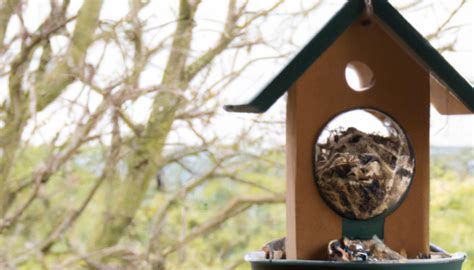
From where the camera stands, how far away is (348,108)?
1146 mm

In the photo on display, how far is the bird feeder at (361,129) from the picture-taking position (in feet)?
3.62

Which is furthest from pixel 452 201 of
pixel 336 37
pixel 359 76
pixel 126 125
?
pixel 336 37

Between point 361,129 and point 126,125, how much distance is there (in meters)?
1.41

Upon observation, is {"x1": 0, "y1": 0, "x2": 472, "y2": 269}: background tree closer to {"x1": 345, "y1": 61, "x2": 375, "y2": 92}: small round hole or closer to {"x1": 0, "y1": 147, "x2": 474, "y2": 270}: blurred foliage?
{"x1": 0, "y1": 147, "x2": 474, "y2": 270}: blurred foliage

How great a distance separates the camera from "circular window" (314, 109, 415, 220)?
1133 millimetres

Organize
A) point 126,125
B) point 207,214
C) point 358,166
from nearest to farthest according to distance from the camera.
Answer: point 358,166
point 126,125
point 207,214

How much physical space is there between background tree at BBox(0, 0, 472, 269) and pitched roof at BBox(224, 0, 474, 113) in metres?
1.29

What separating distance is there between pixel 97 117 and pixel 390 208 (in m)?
1.43

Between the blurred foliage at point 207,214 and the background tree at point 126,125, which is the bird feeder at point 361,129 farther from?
the blurred foliage at point 207,214

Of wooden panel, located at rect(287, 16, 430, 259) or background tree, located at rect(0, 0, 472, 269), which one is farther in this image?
background tree, located at rect(0, 0, 472, 269)

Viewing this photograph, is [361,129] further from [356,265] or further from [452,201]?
[452,201]

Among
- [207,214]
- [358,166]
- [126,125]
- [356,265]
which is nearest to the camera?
[356,265]

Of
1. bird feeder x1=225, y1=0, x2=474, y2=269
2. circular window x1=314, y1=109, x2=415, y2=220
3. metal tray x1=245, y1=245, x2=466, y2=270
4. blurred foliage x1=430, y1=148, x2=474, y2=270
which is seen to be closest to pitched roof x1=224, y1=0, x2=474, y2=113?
bird feeder x1=225, y1=0, x2=474, y2=269

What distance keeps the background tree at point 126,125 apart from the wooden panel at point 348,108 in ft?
4.05
